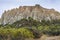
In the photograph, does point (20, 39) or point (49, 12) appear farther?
point (49, 12)

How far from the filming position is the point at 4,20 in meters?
141

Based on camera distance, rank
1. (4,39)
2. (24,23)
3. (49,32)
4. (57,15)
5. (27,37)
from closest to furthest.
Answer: (4,39) → (27,37) → (49,32) → (24,23) → (57,15)

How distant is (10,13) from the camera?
5802 inches

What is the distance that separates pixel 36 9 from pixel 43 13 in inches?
196

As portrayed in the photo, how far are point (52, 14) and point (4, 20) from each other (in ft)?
93.2

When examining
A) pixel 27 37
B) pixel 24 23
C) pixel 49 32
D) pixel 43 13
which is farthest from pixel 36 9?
pixel 27 37

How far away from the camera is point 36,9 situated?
471 feet

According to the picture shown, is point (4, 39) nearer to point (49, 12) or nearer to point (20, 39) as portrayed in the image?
point (20, 39)

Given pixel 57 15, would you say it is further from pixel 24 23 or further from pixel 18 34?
pixel 18 34

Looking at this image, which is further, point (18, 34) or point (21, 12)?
point (21, 12)

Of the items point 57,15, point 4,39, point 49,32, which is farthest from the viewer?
point 57,15

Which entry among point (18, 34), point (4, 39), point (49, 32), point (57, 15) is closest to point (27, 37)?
point (18, 34)

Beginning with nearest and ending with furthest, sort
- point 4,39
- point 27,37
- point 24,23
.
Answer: point 4,39 → point 27,37 → point 24,23

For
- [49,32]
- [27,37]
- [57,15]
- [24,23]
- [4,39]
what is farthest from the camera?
[57,15]
